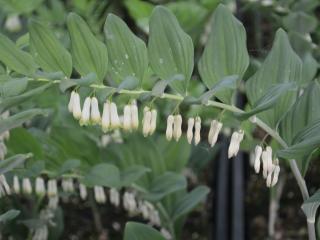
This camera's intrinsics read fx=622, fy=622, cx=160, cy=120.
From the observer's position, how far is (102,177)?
1.01 m

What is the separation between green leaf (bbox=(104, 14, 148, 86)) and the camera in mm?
795

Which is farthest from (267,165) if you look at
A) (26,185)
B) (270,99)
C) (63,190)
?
(63,190)

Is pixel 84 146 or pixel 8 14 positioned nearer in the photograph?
pixel 84 146

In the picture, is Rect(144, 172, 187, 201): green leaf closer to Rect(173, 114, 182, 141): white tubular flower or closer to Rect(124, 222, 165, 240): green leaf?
Rect(124, 222, 165, 240): green leaf

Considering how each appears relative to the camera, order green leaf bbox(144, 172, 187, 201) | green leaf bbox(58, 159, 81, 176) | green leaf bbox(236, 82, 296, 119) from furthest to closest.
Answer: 1. green leaf bbox(144, 172, 187, 201)
2. green leaf bbox(58, 159, 81, 176)
3. green leaf bbox(236, 82, 296, 119)

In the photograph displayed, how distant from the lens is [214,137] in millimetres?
771

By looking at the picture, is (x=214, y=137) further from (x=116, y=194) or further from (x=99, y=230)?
(x=99, y=230)

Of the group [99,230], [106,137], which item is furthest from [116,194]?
[99,230]

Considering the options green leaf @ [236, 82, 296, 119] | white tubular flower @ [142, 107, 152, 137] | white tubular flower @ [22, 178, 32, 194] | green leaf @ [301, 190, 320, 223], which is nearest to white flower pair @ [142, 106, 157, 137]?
white tubular flower @ [142, 107, 152, 137]

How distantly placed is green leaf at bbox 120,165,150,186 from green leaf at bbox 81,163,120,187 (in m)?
0.02

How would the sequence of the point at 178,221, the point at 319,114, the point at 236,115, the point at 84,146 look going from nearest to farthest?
the point at 236,115 → the point at 319,114 → the point at 84,146 → the point at 178,221

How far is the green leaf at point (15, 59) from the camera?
0.79m

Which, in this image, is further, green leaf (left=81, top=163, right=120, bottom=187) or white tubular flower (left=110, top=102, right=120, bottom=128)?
green leaf (left=81, top=163, right=120, bottom=187)

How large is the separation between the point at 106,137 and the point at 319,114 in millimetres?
482
